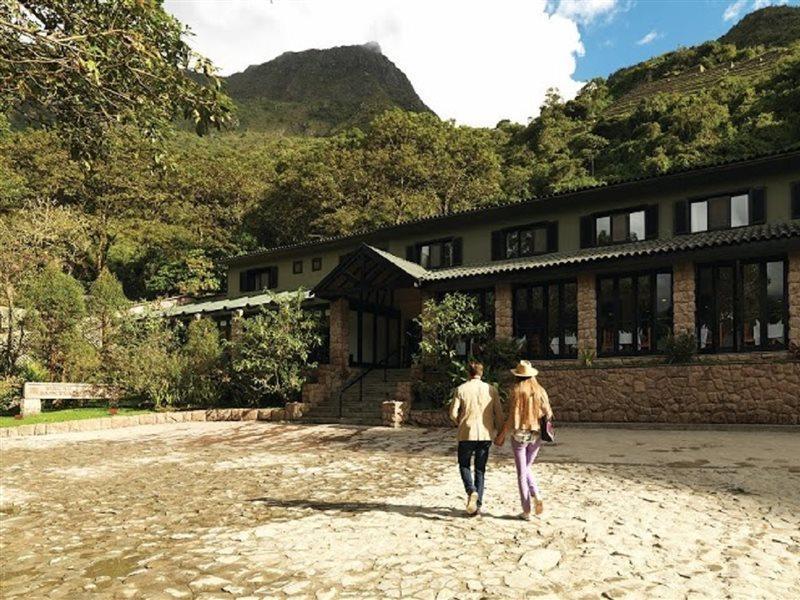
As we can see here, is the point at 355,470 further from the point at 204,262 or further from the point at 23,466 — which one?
the point at 204,262

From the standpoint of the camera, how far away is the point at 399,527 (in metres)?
6.43

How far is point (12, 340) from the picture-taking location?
23.6m

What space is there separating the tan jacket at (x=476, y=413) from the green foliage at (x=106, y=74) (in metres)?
4.59

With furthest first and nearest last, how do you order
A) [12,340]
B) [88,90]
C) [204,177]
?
[204,177] < [12,340] < [88,90]

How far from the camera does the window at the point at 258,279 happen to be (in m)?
31.8

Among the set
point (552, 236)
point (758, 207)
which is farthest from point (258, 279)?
point (758, 207)

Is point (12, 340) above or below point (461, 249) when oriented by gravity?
below

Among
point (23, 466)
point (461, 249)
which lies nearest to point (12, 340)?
point (23, 466)

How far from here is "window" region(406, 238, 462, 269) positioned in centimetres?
2456

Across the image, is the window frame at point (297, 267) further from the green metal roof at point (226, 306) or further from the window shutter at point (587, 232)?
the window shutter at point (587, 232)

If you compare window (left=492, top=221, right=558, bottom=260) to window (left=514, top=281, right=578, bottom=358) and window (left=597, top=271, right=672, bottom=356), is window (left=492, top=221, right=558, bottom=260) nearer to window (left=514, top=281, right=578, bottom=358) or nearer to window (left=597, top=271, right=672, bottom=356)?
window (left=514, top=281, right=578, bottom=358)

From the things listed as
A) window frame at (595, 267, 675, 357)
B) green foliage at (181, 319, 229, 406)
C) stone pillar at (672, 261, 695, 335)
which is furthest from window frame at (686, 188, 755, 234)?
green foliage at (181, 319, 229, 406)

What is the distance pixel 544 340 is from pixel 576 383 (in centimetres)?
327

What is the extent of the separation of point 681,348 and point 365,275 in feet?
37.3
